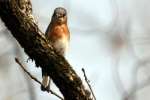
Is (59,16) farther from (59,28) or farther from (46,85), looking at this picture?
(46,85)

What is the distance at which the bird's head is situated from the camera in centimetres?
467

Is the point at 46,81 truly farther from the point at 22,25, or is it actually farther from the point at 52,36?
the point at 52,36

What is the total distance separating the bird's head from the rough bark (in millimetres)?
2430

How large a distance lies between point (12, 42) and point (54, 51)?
2909 millimetres

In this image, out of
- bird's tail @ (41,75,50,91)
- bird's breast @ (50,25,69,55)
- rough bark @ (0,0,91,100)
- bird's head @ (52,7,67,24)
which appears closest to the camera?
rough bark @ (0,0,91,100)

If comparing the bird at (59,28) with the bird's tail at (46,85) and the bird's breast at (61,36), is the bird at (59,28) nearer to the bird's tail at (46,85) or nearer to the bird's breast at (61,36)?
the bird's breast at (61,36)

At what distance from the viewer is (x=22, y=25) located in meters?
2.10

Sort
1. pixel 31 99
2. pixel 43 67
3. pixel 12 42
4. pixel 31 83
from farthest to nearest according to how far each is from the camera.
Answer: pixel 12 42 < pixel 31 83 < pixel 31 99 < pixel 43 67

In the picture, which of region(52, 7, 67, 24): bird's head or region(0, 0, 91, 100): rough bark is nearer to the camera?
region(0, 0, 91, 100): rough bark

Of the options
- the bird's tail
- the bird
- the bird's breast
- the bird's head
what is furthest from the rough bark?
the bird's head

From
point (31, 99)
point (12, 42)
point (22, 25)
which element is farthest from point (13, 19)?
point (12, 42)

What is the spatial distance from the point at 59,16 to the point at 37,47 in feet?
8.27

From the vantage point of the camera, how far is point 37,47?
2.17 meters

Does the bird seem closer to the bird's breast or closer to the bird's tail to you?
the bird's breast
